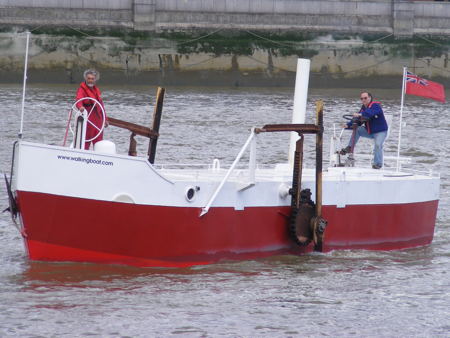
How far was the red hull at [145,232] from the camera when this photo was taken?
1427 cm

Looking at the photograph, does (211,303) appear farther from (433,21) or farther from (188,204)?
(433,21)

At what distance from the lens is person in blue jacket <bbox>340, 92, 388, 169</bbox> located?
720 inches

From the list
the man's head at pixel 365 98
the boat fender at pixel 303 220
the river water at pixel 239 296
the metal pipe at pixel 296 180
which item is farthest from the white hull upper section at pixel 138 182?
the man's head at pixel 365 98

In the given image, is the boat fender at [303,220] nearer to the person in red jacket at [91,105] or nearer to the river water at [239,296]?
the river water at [239,296]

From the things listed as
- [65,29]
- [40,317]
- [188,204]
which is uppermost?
[65,29]

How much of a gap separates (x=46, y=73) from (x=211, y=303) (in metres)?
31.3

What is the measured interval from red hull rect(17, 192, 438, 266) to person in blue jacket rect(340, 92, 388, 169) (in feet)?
7.29

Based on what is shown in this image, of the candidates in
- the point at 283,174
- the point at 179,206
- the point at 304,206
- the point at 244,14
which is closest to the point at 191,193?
the point at 179,206

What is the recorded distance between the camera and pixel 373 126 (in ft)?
60.4

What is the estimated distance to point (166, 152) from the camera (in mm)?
27844

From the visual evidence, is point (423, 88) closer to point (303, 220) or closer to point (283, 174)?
point (283, 174)

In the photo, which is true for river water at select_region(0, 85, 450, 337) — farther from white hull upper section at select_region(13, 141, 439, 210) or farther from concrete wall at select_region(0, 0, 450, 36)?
concrete wall at select_region(0, 0, 450, 36)

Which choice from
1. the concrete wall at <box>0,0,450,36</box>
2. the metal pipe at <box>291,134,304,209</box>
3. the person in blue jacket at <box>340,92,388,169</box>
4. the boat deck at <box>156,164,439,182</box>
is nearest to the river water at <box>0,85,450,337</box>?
the metal pipe at <box>291,134,304,209</box>

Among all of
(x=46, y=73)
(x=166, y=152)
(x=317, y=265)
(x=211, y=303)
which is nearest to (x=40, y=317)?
(x=211, y=303)
